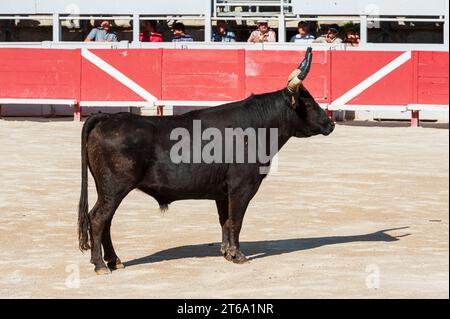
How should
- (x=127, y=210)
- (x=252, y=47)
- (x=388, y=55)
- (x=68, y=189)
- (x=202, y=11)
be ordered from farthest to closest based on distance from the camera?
(x=202, y=11) < (x=252, y=47) < (x=388, y=55) < (x=68, y=189) < (x=127, y=210)

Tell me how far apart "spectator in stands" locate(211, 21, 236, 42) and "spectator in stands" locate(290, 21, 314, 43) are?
1.16 metres

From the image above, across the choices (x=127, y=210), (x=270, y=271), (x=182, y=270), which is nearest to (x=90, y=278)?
(x=182, y=270)

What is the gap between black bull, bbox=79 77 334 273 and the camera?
815 cm

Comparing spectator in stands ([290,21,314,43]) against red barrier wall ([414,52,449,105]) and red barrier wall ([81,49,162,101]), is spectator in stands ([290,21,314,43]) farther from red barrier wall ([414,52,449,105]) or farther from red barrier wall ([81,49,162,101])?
red barrier wall ([81,49,162,101])

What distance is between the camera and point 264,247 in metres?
9.22

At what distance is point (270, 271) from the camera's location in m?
8.15

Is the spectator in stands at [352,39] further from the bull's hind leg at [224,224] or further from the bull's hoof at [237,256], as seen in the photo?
the bull's hoof at [237,256]

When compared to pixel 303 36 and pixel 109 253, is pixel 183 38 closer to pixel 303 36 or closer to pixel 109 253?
pixel 303 36

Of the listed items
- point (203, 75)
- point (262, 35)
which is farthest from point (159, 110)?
point (262, 35)

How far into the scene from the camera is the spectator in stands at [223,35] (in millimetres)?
A: 21938

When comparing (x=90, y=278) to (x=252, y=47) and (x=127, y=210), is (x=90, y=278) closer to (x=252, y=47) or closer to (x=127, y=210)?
(x=127, y=210)

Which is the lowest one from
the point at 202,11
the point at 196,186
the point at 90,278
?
the point at 90,278

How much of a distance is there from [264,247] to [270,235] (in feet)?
1.94

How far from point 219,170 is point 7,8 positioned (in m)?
16.2
